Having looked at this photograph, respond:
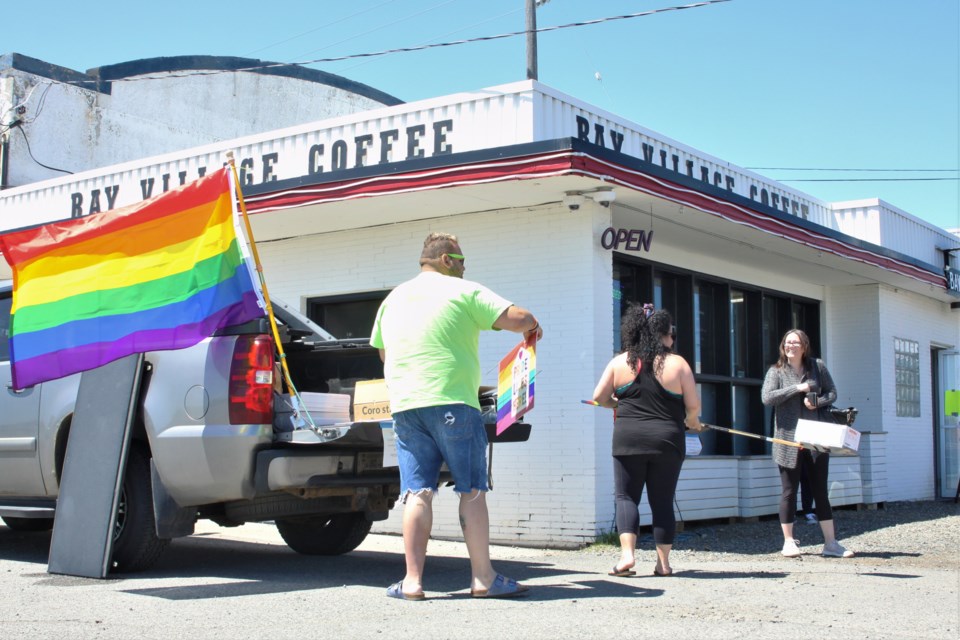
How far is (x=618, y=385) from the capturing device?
22.2ft

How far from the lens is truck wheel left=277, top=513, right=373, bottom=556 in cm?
757

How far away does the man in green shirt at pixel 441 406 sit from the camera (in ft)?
17.9

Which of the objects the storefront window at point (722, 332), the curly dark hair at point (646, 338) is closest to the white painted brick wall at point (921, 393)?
the storefront window at point (722, 332)

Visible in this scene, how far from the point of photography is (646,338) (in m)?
6.71

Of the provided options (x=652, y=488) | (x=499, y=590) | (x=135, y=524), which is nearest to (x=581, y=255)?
(x=652, y=488)

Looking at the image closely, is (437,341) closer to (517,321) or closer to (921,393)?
(517,321)

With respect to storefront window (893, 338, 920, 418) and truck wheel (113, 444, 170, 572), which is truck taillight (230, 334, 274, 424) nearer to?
truck wheel (113, 444, 170, 572)

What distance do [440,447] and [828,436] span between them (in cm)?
342

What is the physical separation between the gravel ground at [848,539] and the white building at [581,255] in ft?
1.18

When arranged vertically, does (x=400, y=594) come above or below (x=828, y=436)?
below

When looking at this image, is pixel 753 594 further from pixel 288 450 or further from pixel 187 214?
pixel 187 214

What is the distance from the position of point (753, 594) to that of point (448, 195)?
4.33 meters

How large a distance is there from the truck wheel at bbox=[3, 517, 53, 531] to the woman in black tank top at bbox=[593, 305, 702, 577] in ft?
15.5

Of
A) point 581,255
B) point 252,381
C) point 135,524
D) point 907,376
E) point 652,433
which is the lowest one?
point 135,524
